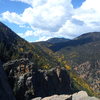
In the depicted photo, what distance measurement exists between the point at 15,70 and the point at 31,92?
30.4 ft

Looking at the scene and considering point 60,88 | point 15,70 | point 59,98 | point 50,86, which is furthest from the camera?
point 60,88

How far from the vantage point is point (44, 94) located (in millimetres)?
79938

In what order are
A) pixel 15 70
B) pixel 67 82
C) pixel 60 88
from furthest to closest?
pixel 67 82 < pixel 60 88 < pixel 15 70

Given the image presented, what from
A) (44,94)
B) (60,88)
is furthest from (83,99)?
(60,88)

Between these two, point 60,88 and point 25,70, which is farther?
point 60,88

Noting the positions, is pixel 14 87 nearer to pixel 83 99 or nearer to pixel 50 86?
pixel 50 86

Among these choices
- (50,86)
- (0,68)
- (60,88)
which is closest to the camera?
(0,68)

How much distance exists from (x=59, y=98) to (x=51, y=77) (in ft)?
152

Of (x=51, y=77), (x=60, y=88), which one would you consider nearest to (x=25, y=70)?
(x=51, y=77)

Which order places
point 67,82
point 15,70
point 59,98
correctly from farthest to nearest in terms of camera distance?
1. point 67,82
2. point 15,70
3. point 59,98

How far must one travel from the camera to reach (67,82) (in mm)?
108750

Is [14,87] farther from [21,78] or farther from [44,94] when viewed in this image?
[44,94]

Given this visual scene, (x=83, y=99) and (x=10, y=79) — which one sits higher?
(x=10, y=79)

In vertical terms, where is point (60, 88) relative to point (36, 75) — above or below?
below
